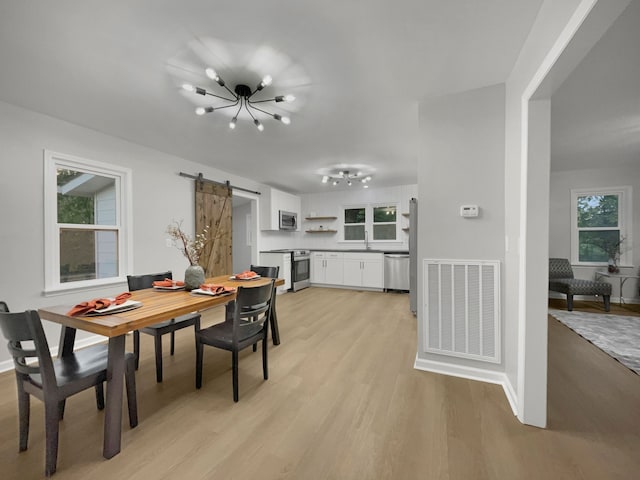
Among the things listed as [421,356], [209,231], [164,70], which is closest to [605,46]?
[421,356]

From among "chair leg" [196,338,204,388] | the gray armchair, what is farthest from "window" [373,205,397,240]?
"chair leg" [196,338,204,388]

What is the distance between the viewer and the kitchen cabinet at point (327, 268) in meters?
6.13

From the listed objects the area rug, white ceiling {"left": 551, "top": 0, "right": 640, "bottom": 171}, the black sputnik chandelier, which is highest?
white ceiling {"left": 551, "top": 0, "right": 640, "bottom": 171}

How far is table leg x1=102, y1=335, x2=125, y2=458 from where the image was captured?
1413 millimetres

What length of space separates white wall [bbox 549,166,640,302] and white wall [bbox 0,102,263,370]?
23.1ft

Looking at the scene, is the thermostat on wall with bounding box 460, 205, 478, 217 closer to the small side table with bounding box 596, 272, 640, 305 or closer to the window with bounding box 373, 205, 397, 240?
the window with bounding box 373, 205, 397, 240

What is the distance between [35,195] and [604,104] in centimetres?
570

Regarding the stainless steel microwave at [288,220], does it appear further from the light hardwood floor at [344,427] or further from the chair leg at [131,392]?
the chair leg at [131,392]

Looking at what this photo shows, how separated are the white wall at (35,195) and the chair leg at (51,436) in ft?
6.11

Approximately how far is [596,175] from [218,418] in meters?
6.95

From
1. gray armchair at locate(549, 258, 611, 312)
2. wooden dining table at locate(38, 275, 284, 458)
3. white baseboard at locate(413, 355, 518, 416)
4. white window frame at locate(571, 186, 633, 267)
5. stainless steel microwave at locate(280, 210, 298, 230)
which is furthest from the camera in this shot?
stainless steel microwave at locate(280, 210, 298, 230)

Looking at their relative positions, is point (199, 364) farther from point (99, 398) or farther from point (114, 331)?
point (114, 331)

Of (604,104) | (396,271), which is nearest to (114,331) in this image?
(604,104)

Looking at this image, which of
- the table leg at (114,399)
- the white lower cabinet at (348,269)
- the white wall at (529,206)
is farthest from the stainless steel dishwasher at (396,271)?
the table leg at (114,399)
